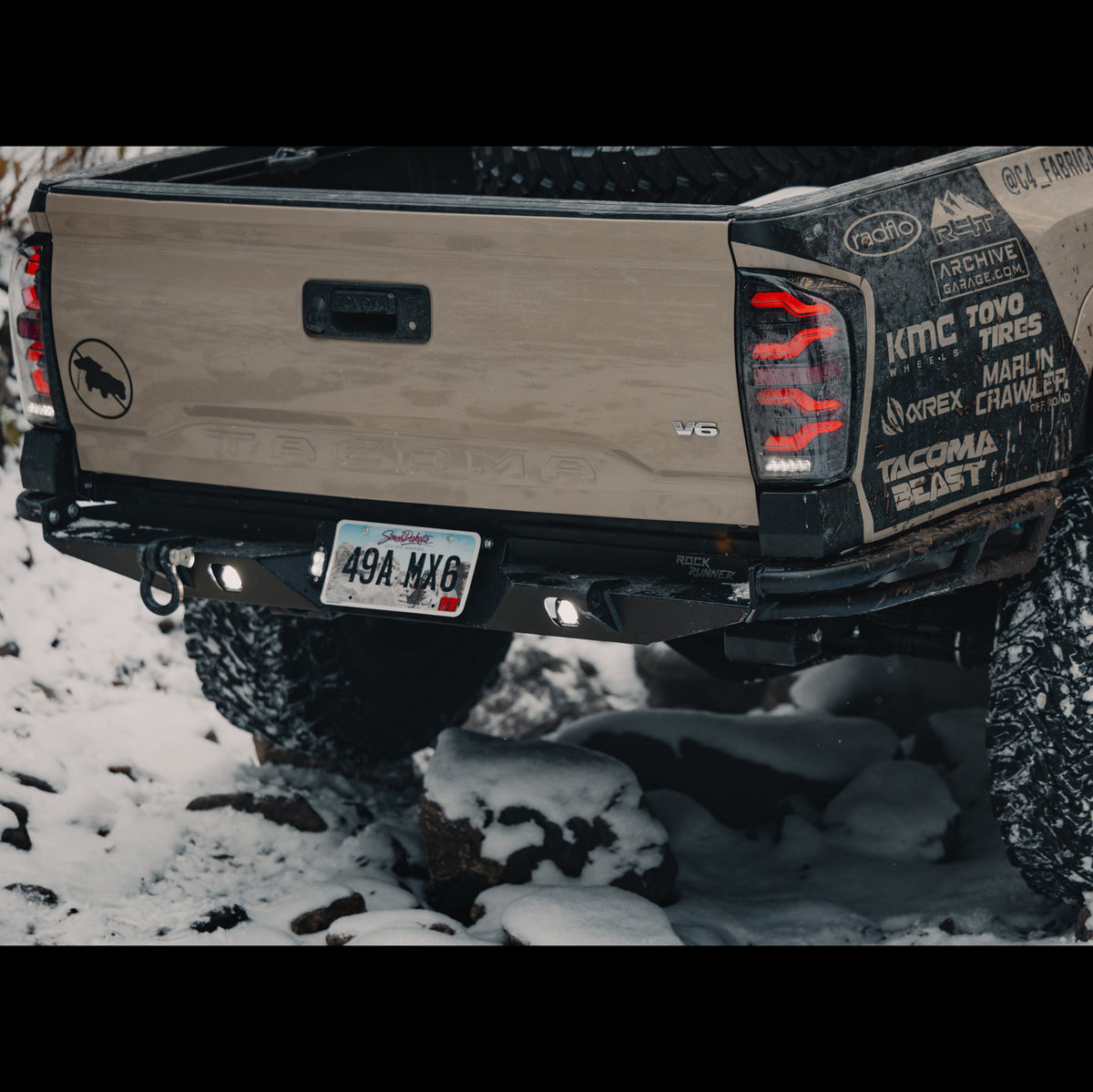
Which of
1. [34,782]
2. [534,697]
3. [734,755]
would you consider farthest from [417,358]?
[534,697]

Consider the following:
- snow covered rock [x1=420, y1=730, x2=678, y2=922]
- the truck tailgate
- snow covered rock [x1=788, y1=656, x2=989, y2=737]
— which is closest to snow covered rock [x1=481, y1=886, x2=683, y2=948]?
snow covered rock [x1=420, y1=730, x2=678, y2=922]

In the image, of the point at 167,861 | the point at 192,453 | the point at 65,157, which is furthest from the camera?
the point at 65,157

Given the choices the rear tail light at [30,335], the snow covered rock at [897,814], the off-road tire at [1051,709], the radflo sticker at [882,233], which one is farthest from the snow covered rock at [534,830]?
the radflo sticker at [882,233]

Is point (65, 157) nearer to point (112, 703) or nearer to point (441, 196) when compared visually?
point (112, 703)

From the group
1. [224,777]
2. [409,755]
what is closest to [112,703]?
[224,777]

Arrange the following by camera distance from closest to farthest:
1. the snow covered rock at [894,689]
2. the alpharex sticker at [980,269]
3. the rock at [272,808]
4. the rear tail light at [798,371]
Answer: the rear tail light at [798,371]
the alpharex sticker at [980,269]
the rock at [272,808]
the snow covered rock at [894,689]

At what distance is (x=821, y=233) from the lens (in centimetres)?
347

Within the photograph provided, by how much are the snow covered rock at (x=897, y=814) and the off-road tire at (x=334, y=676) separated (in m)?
1.28

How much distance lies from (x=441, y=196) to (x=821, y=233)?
0.89 m

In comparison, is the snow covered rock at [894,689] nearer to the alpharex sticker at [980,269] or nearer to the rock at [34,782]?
the alpharex sticker at [980,269]

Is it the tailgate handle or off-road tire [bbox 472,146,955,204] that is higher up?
off-road tire [bbox 472,146,955,204]

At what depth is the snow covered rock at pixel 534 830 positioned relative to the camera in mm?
4531

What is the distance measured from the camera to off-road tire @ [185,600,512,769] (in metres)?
5.02

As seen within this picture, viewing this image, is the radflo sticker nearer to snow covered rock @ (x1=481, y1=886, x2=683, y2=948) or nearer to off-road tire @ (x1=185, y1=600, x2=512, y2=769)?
snow covered rock @ (x1=481, y1=886, x2=683, y2=948)
